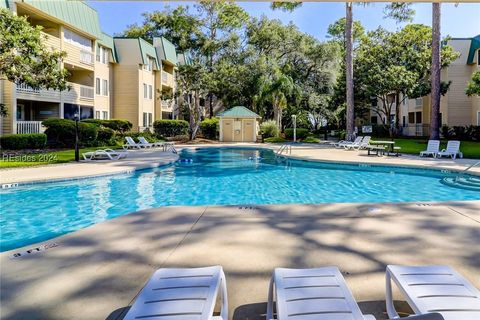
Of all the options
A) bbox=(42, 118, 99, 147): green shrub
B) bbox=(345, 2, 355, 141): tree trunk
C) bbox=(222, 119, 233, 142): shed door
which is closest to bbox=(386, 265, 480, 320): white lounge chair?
bbox=(42, 118, 99, 147): green shrub

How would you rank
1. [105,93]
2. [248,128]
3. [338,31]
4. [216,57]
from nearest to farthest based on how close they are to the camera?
1. [105,93]
2. [248,128]
3. [216,57]
4. [338,31]

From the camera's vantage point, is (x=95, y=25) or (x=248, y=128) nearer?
(x=95, y=25)

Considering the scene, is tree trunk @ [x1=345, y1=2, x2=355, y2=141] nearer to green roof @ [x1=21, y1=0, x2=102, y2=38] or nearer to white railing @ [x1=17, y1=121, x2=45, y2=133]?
green roof @ [x1=21, y1=0, x2=102, y2=38]

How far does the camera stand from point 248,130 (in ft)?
114

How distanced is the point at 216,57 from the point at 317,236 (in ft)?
115

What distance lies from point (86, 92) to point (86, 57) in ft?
8.38

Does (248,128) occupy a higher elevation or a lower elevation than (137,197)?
higher

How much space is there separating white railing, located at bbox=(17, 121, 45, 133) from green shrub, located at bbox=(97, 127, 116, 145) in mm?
3352

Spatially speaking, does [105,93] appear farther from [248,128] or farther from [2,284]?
[2,284]

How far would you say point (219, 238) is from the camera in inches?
184

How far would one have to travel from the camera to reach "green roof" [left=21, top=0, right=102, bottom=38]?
21348 mm

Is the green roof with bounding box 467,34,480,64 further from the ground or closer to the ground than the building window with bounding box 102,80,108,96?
further from the ground

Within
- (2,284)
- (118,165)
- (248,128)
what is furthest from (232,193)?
(248,128)

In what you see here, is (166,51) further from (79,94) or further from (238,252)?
(238,252)
